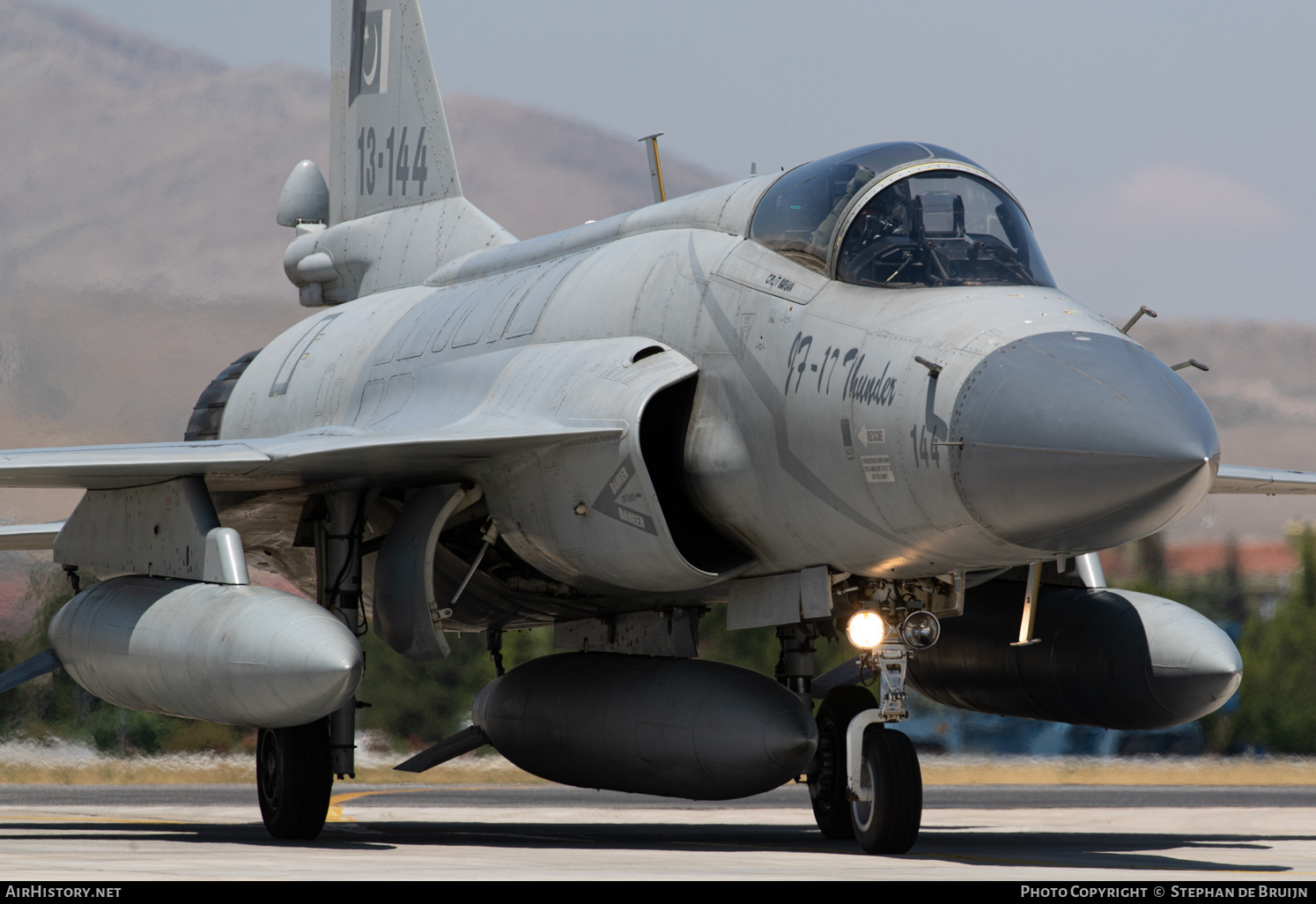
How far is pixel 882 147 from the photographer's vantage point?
836 centimetres

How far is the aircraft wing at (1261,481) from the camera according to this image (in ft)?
35.6

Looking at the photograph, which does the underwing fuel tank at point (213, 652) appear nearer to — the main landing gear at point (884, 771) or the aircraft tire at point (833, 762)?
the main landing gear at point (884, 771)

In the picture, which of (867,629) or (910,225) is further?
(867,629)

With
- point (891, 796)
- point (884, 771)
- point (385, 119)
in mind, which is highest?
point (385, 119)

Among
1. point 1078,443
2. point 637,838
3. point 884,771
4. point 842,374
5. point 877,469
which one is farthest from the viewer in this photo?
point 637,838

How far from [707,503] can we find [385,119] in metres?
6.77

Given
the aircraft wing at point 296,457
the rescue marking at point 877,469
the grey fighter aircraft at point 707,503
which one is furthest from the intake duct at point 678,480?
the rescue marking at point 877,469

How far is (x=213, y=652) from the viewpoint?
26.9 feet

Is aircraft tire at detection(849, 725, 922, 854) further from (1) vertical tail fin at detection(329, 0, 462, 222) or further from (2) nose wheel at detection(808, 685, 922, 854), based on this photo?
(1) vertical tail fin at detection(329, 0, 462, 222)

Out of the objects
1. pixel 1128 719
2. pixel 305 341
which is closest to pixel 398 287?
pixel 305 341

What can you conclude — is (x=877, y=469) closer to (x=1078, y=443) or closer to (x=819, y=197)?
(x=1078, y=443)

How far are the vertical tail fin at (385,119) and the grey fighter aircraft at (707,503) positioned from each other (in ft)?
6.73

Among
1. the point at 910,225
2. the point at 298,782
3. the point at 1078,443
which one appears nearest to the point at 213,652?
the point at 298,782

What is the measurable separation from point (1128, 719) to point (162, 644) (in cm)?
530
